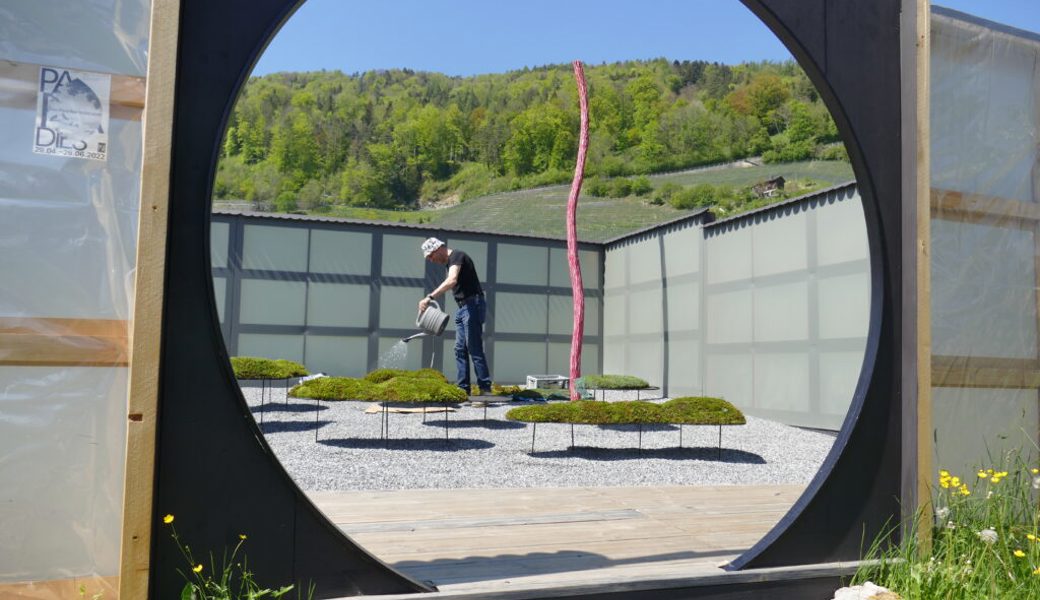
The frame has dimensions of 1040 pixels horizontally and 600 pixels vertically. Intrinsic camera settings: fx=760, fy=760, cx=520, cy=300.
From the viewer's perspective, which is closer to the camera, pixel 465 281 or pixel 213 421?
pixel 213 421

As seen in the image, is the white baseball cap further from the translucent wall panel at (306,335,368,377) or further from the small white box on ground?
the small white box on ground

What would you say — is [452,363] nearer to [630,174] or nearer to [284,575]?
[284,575]

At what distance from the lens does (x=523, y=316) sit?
13078 mm

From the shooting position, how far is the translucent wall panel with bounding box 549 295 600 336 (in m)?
13.3

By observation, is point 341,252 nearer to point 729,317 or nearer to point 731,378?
point 729,317

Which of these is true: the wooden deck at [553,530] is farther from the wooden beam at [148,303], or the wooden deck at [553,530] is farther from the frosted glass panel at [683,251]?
the frosted glass panel at [683,251]

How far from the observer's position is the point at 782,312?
940 centimetres

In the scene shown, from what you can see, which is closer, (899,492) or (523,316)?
(899,492)

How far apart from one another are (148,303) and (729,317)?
377 inches

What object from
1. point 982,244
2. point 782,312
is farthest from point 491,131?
point 982,244

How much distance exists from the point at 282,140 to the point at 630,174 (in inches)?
838

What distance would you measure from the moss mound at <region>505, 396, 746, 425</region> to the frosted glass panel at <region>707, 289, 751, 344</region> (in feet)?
11.6

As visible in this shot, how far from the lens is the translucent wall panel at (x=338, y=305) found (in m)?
11.9

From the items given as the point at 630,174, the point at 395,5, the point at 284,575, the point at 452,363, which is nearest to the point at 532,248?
the point at 452,363
